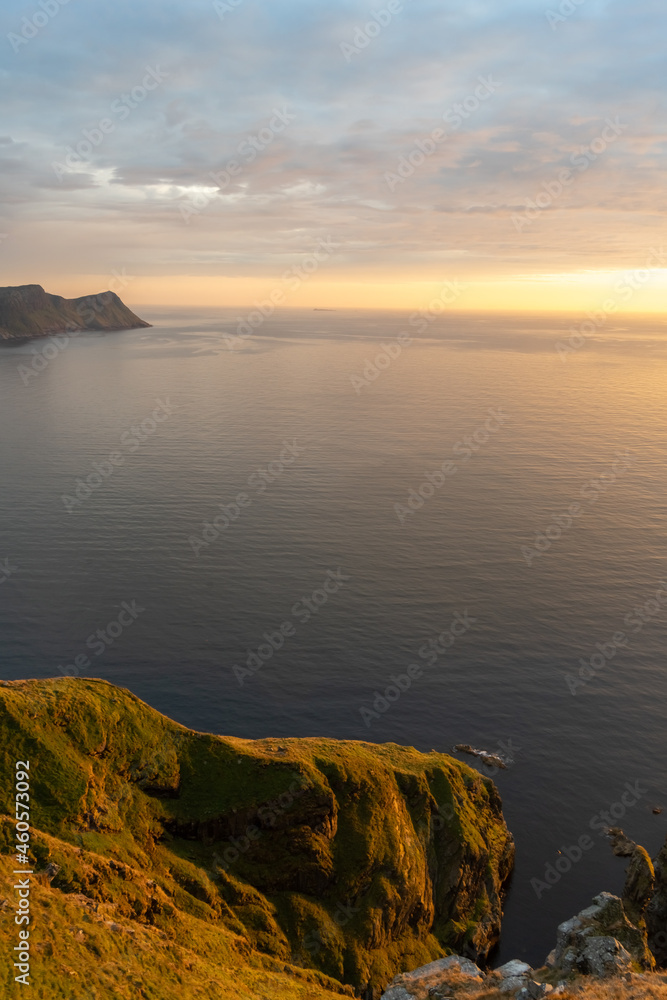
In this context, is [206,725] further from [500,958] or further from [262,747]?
[500,958]

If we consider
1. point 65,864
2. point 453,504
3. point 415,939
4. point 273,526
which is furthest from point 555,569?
point 65,864

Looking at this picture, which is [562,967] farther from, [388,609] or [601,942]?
[388,609]

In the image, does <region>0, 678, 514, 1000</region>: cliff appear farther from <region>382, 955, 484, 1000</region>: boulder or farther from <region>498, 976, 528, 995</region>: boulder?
<region>498, 976, 528, 995</region>: boulder

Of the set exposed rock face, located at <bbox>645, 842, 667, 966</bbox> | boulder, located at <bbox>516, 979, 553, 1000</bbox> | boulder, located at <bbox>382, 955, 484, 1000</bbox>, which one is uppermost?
boulder, located at <bbox>516, 979, 553, 1000</bbox>

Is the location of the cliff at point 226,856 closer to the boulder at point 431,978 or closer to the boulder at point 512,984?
the boulder at point 431,978

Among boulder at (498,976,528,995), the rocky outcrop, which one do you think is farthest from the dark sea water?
boulder at (498,976,528,995)

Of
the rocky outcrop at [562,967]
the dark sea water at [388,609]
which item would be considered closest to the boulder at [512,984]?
the rocky outcrop at [562,967]

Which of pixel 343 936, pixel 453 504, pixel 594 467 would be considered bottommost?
pixel 343 936

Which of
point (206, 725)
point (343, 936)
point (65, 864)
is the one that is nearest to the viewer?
point (65, 864)
